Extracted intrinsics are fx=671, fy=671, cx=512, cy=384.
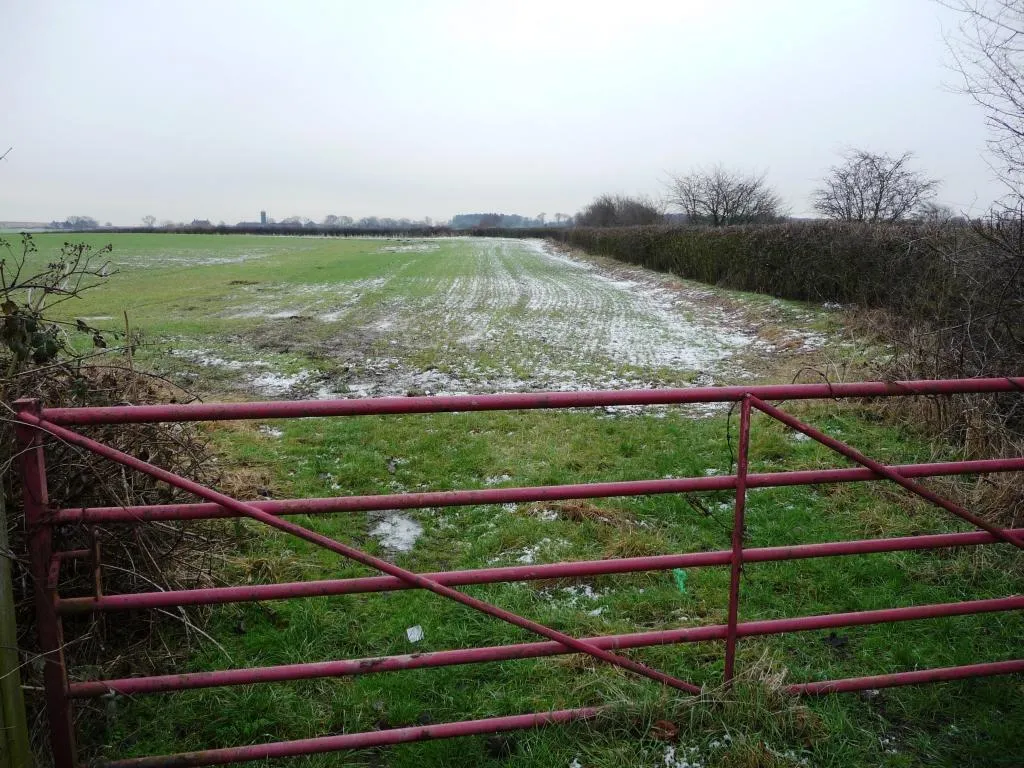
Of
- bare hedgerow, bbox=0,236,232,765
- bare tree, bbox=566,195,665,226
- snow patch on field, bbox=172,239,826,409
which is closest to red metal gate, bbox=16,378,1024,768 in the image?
bare hedgerow, bbox=0,236,232,765

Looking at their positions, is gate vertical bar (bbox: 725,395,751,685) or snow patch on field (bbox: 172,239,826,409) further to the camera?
snow patch on field (bbox: 172,239,826,409)

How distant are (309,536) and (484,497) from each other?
0.65 meters

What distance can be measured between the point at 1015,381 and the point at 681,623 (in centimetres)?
206

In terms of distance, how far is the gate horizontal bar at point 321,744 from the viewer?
2.52 metres

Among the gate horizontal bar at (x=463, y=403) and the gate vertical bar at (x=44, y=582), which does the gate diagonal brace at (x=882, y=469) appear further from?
the gate vertical bar at (x=44, y=582)

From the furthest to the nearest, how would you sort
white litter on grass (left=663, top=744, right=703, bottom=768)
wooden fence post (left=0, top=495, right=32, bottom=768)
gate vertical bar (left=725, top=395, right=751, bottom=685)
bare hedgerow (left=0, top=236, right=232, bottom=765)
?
bare hedgerow (left=0, top=236, right=232, bottom=765) → white litter on grass (left=663, top=744, right=703, bottom=768) → gate vertical bar (left=725, top=395, right=751, bottom=685) → wooden fence post (left=0, top=495, right=32, bottom=768)

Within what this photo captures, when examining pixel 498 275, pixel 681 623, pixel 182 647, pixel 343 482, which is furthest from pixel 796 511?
pixel 498 275

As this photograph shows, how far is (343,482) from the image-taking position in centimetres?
609

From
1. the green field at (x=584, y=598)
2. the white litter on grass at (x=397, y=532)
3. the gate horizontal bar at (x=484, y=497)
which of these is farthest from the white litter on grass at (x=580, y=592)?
the gate horizontal bar at (x=484, y=497)

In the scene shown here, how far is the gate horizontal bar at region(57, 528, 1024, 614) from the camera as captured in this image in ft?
7.89

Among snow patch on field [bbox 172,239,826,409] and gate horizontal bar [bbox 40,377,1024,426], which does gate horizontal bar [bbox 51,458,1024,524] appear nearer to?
gate horizontal bar [bbox 40,377,1024,426]

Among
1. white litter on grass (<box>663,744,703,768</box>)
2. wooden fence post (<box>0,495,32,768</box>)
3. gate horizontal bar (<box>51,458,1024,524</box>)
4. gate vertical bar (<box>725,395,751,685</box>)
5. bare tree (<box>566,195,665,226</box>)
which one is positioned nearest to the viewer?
wooden fence post (<box>0,495,32,768</box>)

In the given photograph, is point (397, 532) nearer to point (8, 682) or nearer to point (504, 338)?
point (8, 682)

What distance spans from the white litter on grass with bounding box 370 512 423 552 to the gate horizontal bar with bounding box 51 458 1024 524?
2434 millimetres
